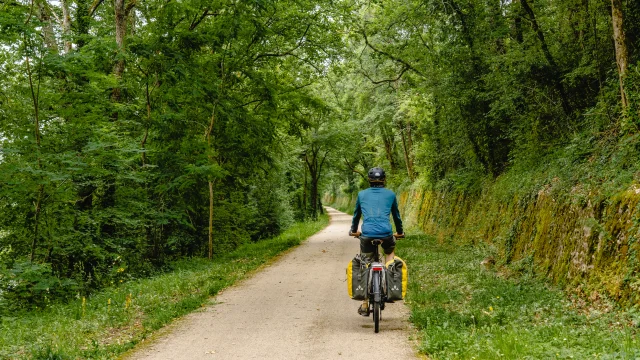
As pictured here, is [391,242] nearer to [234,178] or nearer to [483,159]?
[483,159]

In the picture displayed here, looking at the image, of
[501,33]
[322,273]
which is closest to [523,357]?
[322,273]

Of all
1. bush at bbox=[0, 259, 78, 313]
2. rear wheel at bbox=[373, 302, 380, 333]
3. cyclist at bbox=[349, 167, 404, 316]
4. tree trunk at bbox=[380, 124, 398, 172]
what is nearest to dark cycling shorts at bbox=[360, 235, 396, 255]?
cyclist at bbox=[349, 167, 404, 316]

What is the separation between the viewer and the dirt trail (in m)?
5.41

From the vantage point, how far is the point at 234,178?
1936cm

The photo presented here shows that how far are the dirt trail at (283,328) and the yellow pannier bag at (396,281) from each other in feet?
1.65

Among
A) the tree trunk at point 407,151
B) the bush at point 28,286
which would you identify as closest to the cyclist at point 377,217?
the bush at point 28,286

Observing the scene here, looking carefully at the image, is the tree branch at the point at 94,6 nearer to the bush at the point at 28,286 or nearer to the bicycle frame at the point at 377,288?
the bush at the point at 28,286

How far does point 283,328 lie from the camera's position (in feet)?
21.3

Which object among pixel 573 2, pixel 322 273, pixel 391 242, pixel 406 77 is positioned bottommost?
pixel 322 273

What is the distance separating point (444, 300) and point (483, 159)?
28.2ft

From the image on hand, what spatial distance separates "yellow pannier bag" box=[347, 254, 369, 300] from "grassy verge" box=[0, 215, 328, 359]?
A: 9.69 ft

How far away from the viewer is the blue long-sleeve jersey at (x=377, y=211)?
633 centimetres

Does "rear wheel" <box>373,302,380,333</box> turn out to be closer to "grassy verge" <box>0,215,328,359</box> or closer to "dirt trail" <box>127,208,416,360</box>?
"dirt trail" <box>127,208,416,360</box>

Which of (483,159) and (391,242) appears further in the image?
(483,159)
